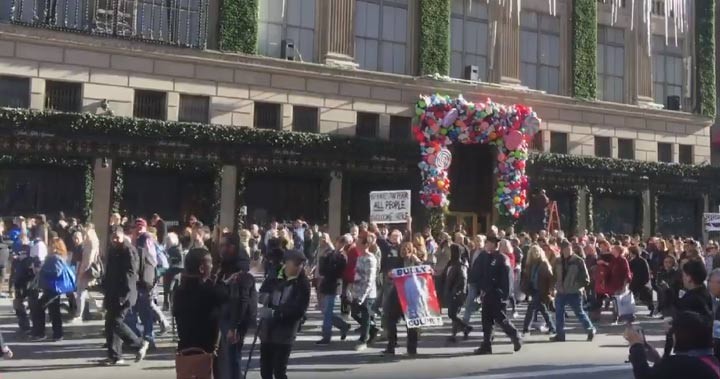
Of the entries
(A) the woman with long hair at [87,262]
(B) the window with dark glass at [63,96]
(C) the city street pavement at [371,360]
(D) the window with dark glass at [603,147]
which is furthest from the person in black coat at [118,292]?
(D) the window with dark glass at [603,147]

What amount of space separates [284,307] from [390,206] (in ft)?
38.0

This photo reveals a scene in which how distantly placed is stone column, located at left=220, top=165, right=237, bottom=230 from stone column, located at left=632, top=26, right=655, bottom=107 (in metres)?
18.8

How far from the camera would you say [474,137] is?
2827cm

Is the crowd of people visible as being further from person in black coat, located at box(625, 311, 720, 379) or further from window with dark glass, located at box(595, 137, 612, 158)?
window with dark glass, located at box(595, 137, 612, 158)

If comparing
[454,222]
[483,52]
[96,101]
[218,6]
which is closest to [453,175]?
[454,222]

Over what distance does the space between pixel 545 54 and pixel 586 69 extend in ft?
6.50

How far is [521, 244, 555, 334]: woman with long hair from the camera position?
1504 cm

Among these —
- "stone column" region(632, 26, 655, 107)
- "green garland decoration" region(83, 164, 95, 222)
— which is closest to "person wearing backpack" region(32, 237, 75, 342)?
"green garland decoration" region(83, 164, 95, 222)

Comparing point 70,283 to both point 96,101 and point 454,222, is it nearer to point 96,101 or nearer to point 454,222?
point 96,101

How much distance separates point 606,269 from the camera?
16.7 m

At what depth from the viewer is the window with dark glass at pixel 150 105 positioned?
82.0 feet

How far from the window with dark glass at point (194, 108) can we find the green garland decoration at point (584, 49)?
15.7 meters

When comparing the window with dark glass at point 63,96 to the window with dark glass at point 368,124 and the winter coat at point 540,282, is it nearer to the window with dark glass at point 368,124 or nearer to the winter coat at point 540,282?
the window with dark glass at point 368,124

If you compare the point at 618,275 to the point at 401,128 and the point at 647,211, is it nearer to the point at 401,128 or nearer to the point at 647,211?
the point at 401,128
